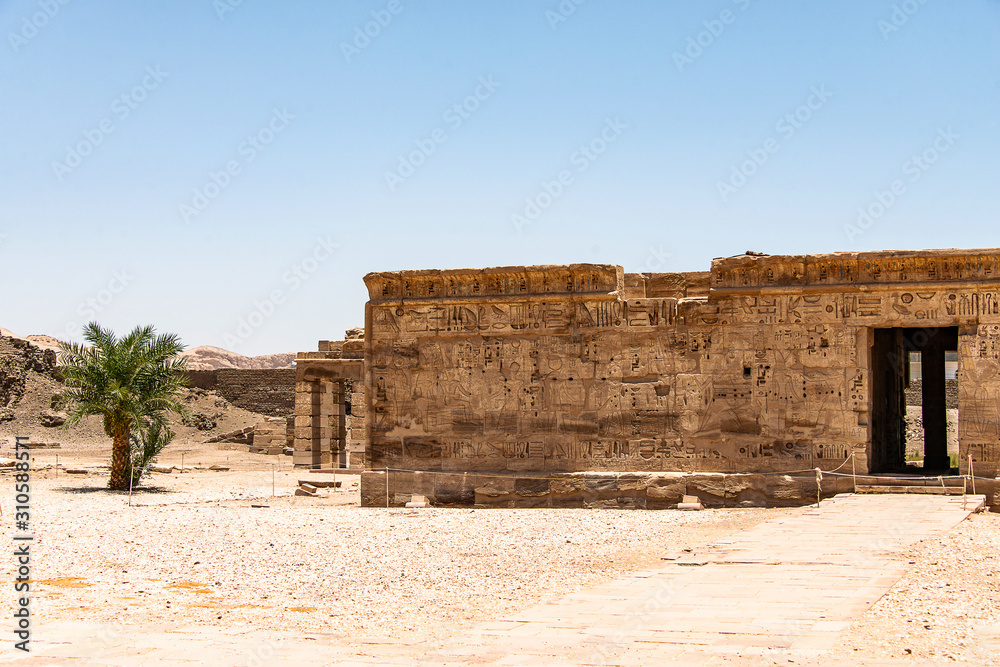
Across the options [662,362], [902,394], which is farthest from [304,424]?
[902,394]

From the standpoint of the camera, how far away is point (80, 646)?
17.3ft

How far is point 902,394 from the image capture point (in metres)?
16.0

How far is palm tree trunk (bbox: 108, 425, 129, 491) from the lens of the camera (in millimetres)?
17000

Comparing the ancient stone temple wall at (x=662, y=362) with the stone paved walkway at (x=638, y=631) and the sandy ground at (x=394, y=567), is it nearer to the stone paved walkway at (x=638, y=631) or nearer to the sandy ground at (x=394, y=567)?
the sandy ground at (x=394, y=567)

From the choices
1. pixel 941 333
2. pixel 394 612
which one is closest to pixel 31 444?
pixel 941 333

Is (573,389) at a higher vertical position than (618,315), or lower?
lower

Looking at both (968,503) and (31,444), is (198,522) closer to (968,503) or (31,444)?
(968,503)

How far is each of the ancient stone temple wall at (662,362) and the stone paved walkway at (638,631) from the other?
4718 mm

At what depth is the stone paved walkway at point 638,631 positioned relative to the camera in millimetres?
4949

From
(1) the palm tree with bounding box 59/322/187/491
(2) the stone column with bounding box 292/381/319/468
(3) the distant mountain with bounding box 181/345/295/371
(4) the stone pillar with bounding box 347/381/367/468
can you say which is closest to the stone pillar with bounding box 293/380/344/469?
(2) the stone column with bounding box 292/381/319/468

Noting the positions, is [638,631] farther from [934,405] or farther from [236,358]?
[236,358]

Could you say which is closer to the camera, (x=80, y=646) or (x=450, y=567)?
(x=80, y=646)

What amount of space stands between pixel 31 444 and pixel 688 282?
21468 mm

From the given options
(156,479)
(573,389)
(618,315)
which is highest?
(618,315)
